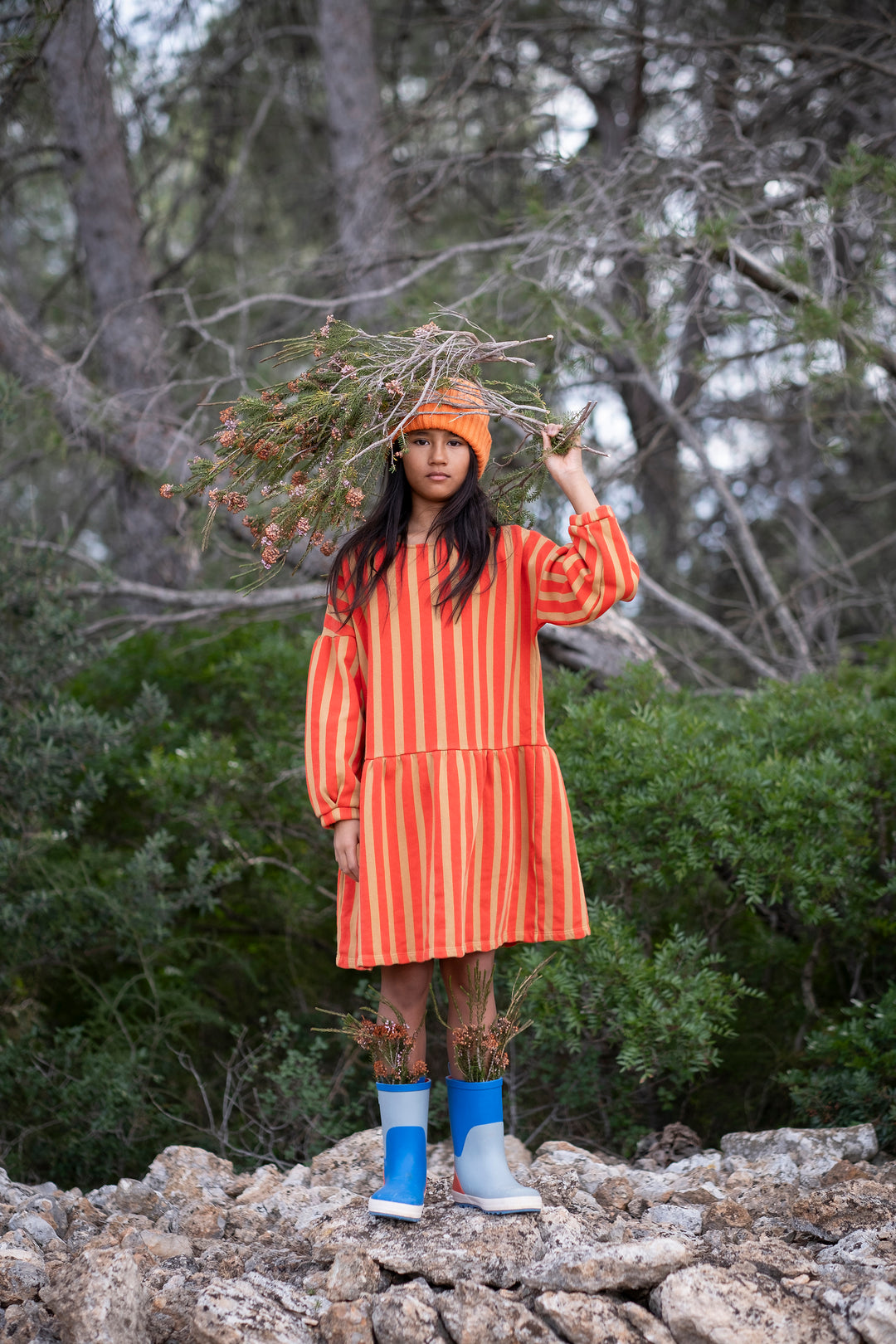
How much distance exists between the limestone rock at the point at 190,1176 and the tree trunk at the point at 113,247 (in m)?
3.37

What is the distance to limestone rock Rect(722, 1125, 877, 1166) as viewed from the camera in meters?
2.75

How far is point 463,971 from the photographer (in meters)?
2.46

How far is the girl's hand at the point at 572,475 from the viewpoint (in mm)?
2436

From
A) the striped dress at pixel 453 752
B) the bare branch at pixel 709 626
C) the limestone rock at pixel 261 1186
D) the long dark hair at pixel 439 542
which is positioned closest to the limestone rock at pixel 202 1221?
the limestone rock at pixel 261 1186

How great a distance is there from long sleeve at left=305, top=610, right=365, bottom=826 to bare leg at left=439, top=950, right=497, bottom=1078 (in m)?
0.41

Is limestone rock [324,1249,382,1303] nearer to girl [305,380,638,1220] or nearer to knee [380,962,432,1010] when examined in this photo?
girl [305,380,638,1220]

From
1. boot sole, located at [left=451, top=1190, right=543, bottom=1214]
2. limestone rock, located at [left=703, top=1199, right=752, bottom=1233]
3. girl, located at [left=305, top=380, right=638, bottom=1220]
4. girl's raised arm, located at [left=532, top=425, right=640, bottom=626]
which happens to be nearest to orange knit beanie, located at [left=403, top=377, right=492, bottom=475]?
girl, located at [left=305, top=380, right=638, bottom=1220]

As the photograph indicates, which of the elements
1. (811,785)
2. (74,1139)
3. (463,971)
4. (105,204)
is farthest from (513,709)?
(105,204)

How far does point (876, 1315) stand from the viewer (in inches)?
71.8

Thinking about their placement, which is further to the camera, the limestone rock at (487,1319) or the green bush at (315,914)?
the green bush at (315,914)

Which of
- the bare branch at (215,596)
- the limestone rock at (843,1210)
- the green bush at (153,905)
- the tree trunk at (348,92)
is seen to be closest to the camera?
the limestone rock at (843,1210)

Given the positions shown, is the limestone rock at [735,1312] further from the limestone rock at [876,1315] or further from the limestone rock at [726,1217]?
the limestone rock at [726,1217]

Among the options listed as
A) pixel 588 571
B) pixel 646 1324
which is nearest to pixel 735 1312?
pixel 646 1324

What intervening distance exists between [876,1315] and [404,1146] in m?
0.97
